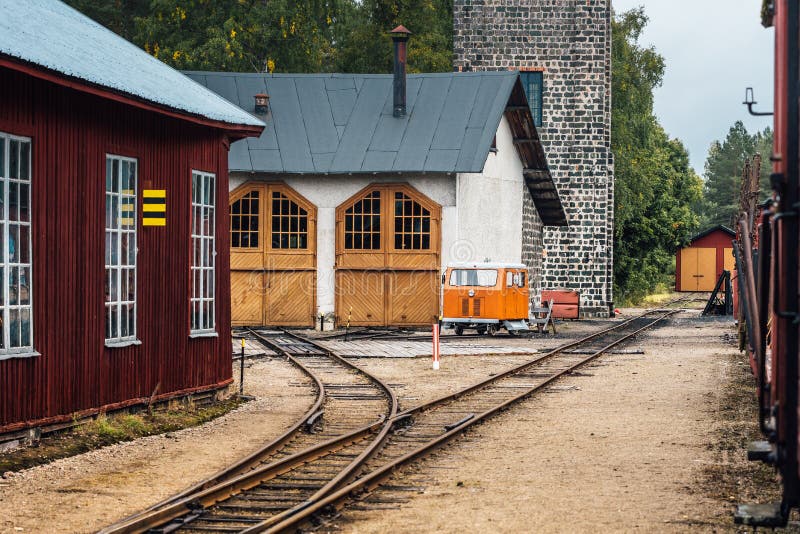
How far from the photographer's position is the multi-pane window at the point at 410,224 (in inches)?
1425

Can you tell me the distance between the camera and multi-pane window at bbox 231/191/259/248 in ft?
121

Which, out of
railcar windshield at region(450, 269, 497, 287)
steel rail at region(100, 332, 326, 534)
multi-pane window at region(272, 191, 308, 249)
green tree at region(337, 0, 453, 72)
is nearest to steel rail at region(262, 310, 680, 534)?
steel rail at region(100, 332, 326, 534)

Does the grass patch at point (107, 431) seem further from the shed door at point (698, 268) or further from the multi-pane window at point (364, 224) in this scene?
the shed door at point (698, 268)

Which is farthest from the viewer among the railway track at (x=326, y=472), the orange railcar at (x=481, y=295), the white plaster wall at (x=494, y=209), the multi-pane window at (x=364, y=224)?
the multi-pane window at (x=364, y=224)

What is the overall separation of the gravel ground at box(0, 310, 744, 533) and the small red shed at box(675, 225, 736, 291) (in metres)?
63.3

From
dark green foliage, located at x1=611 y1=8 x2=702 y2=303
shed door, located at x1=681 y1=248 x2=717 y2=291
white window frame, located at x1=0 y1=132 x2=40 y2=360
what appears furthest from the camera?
shed door, located at x1=681 y1=248 x2=717 y2=291

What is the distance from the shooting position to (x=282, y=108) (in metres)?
39.0

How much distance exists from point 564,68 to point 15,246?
35542 mm

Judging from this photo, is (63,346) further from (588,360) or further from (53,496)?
(588,360)

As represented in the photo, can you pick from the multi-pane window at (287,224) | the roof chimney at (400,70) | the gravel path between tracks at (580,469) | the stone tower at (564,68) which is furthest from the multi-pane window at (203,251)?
the stone tower at (564,68)

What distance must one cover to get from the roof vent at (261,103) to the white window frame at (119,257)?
23.5 m

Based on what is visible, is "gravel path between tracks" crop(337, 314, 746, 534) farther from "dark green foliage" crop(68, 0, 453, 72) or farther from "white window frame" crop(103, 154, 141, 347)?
"dark green foliage" crop(68, 0, 453, 72)

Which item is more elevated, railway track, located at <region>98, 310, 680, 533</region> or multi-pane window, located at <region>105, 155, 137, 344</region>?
multi-pane window, located at <region>105, 155, 137, 344</region>

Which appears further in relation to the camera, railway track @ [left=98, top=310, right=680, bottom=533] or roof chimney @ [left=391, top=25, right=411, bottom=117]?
roof chimney @ [left=391, top=25, right=411, bottom=117]
